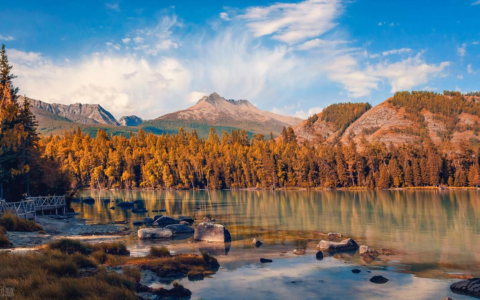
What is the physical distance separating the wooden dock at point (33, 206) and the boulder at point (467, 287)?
38225 mm

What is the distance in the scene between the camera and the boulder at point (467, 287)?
1837 centimetres

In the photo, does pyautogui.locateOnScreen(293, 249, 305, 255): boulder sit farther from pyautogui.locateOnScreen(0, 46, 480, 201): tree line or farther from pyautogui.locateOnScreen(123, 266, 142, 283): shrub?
pyautogui.locateOnScreen(0, 46, 480, 201): tree line

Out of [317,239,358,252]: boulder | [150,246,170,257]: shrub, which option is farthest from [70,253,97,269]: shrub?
[317,239,358,252]: boulder

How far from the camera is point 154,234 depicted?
35219 millimetres

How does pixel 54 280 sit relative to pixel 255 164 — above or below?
below

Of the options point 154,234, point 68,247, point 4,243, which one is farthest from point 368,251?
point 4,243

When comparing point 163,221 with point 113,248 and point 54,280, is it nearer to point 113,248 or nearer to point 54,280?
point 113,248

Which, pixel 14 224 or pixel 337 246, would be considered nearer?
pixel 337 246

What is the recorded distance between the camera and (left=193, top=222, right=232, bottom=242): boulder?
33.4 meters

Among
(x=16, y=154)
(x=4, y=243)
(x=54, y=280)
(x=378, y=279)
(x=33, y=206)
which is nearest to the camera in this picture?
(x=54, y=280)

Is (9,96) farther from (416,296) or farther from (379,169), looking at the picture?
(379,169)

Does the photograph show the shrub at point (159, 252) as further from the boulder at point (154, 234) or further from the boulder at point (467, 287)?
the boulder at point (467, 287)

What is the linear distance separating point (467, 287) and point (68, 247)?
2258cm

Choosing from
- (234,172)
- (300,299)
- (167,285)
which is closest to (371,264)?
(300,299)
